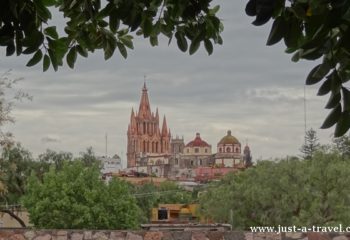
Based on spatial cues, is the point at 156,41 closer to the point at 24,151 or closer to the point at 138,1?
the point at 138,1

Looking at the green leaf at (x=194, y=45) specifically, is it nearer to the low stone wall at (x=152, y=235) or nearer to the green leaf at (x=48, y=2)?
the green leaf at (x=48, y=2)

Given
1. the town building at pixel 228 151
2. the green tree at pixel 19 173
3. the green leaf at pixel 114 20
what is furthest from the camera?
the town building at pixel 228 151

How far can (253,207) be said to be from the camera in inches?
1056

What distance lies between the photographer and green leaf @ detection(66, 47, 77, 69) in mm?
3014

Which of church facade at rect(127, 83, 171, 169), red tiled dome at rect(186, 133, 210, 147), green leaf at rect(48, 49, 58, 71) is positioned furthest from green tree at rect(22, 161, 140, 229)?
red tiled dome at rect(186, 133, 210, 147)

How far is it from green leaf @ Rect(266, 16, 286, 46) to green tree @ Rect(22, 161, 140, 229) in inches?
964

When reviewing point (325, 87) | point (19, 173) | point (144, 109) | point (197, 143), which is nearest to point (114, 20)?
point (325, 87)

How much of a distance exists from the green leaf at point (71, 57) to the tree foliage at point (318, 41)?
1129 mm

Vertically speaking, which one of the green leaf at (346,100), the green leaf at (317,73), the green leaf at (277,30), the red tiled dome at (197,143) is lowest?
the green leaf at (346,100)

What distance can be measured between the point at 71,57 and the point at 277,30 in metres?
1.21

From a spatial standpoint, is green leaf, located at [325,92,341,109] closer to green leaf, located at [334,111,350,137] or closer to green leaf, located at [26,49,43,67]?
green leaf, located at [334,111,350,137]

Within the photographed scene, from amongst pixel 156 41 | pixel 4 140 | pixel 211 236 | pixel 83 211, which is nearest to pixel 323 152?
pixel 83 211

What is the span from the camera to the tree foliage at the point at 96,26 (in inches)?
99.0

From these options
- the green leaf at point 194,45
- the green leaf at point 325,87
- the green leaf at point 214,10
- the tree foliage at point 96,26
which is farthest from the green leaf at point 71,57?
the green leaf at point 325,87
